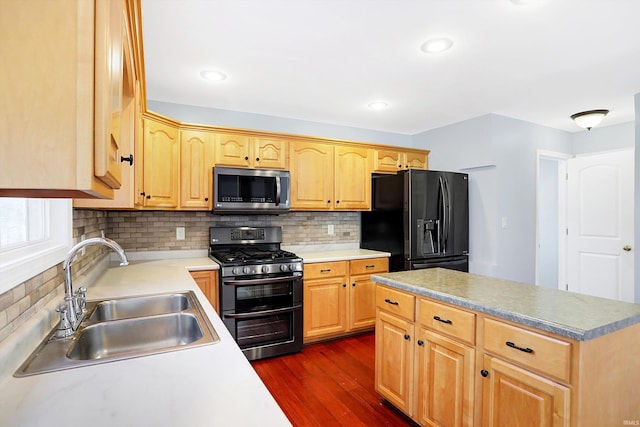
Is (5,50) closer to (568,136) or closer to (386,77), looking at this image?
(386,77)

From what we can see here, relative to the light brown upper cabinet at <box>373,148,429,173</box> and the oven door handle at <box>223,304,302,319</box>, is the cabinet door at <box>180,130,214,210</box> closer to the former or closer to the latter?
the oven door handle at <box>223,304,302,319</box>

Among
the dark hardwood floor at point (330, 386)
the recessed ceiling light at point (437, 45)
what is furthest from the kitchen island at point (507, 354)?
the recessed ceiling light at point (437, 45)

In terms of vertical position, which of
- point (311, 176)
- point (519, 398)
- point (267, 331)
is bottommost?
point (267, 331)

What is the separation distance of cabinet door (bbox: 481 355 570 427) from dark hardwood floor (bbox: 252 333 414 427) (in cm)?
72

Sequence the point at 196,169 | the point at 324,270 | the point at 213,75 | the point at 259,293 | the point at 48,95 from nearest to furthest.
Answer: the point at 48,95 → the point at 213,75 → the point at 259,293 → the point at 196,169 → the point at 324,270

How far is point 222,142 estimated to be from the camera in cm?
314

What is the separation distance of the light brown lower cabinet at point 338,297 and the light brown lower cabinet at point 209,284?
0.83m

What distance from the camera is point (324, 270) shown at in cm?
329

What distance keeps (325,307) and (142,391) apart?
2.57m

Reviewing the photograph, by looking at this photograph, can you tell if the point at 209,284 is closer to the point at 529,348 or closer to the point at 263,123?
the point at 263,123

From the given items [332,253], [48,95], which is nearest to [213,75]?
[332,253]

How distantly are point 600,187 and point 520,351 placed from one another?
146 inches

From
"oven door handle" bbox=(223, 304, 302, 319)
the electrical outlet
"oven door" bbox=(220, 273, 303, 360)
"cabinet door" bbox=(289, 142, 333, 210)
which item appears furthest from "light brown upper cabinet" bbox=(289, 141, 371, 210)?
the electrical outlet

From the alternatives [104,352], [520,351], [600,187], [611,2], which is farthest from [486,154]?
[104,352]
